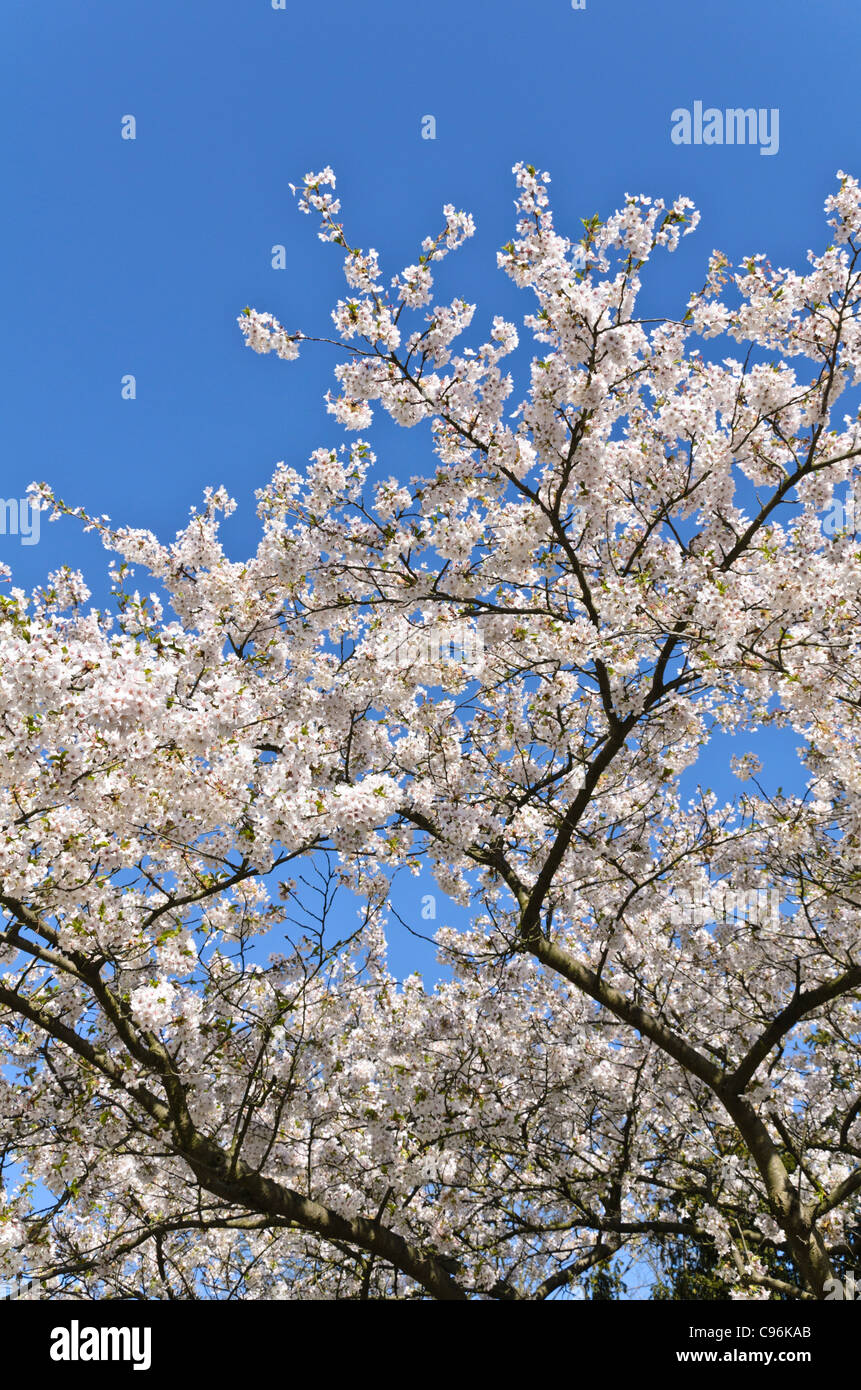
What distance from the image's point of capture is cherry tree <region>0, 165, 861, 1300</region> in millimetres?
4988

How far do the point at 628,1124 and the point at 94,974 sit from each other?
5.26 meters

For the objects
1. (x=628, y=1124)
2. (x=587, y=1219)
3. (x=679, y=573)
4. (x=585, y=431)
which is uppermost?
(x=585, y=431)

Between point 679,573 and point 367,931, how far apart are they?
517 centimetres

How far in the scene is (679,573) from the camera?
6.05 m

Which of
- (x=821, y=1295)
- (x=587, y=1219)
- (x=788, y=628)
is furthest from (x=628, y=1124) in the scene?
(x=788, y=628)

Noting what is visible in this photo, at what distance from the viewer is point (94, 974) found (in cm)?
484

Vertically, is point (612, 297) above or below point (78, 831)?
above

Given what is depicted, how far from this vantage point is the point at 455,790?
6695mm

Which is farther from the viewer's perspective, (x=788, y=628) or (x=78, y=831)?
(x=788, y=628)

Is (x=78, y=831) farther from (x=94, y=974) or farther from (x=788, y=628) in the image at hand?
(x=788, y=628)

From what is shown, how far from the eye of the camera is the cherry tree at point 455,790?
4988 millimetres
